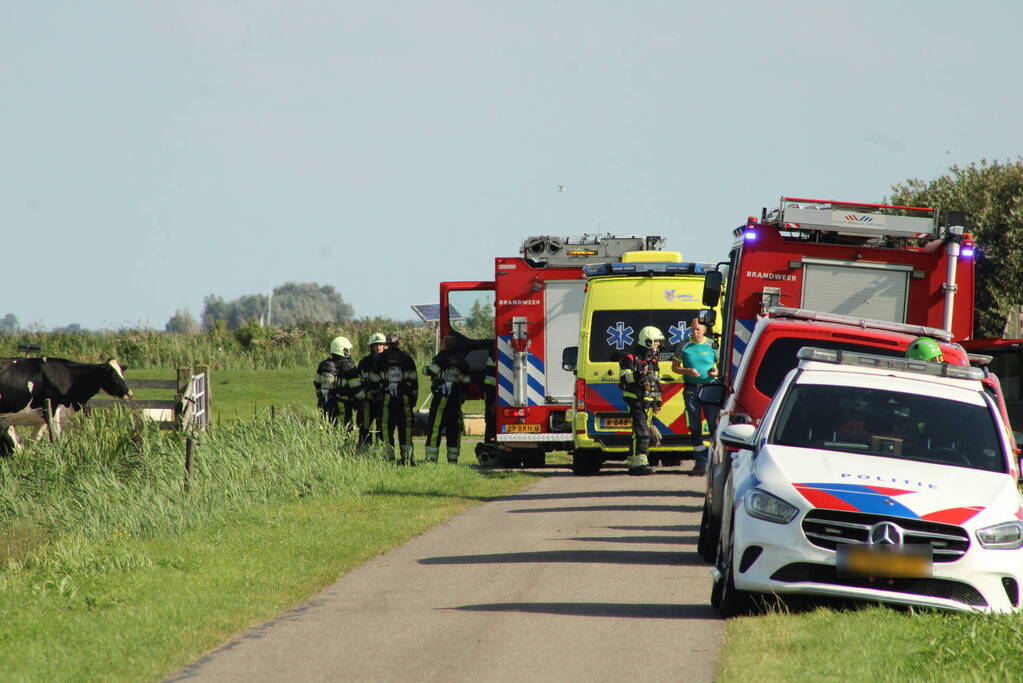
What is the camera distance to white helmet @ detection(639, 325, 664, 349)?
1906 centimetres

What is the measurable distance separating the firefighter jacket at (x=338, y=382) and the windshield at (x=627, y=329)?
3.56 m

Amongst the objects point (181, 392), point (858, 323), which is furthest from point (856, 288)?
point (181, 392)

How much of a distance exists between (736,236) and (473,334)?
26.9 m

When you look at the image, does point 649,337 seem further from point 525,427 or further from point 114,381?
point 114,381

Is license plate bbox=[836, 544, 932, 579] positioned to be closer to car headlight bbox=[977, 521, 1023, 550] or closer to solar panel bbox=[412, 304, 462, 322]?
car headlight bbox=[977, 521, 1023, 550]

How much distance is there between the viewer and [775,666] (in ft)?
25.6

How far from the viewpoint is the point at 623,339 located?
793 inches

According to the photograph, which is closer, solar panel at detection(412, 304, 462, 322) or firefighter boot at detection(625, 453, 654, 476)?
firefighter boot at detection(625, 453, 654, 476)

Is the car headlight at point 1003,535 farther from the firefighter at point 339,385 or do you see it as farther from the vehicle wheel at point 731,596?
the firefighter at point 339,385

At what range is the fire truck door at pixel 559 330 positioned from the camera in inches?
863

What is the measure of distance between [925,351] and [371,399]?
37.0 ft

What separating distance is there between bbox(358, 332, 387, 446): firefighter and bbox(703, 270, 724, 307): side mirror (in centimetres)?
583

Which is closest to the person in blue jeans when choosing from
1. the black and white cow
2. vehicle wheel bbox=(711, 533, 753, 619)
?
vehicle wheel bbox=(711, 533, 753, 619)

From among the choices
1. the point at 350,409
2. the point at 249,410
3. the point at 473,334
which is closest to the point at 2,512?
the point at 350,409
